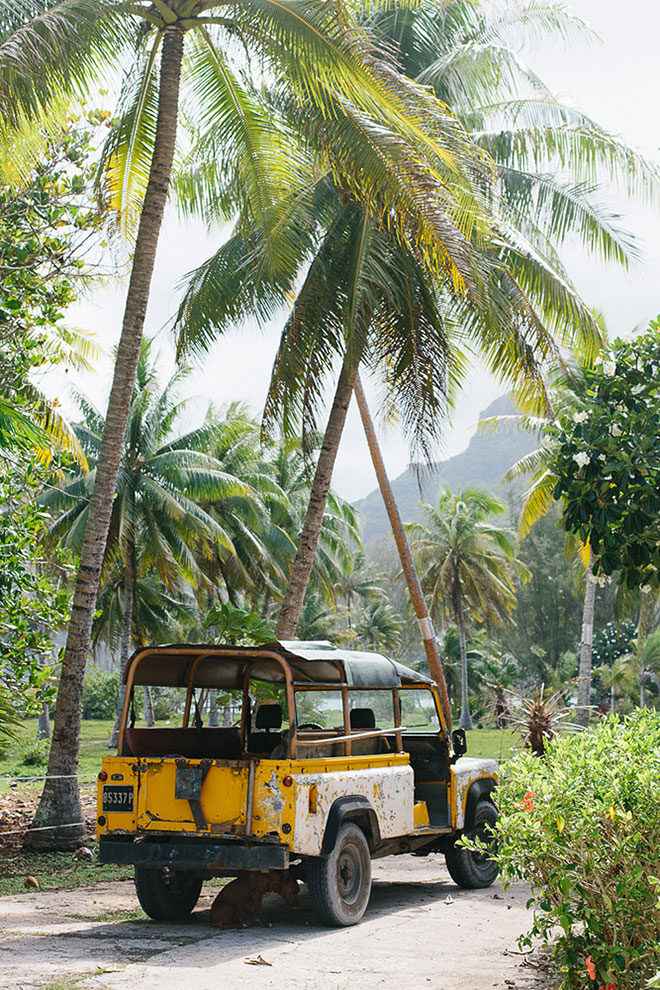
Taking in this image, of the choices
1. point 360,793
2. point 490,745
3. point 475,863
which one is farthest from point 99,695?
point 360,793

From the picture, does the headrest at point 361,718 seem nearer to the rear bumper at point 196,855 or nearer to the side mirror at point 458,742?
the side mirror at point 458,742

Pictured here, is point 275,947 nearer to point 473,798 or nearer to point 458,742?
point 458,742

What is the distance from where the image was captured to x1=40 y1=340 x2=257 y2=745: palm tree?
94.0ft

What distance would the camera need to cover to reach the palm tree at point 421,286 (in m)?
15.5

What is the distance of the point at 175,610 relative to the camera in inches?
1560

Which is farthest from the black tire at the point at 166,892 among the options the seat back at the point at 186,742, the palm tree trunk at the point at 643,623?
the palm tree trunk at the point at 643,623

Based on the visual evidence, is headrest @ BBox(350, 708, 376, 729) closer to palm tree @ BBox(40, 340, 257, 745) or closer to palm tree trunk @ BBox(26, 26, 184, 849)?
palm tree trunk @ BBox(26, 26, 184, 849)

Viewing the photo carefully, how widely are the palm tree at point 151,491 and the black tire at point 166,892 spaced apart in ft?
63.3

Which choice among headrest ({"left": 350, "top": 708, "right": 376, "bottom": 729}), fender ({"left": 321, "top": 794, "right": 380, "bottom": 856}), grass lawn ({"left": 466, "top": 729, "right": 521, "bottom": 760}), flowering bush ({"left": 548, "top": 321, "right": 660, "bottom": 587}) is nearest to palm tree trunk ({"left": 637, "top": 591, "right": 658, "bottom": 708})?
grass lawn ({"left": 466, "top": 729, "right": 521, "bottom": 760})

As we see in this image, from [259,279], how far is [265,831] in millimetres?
9840

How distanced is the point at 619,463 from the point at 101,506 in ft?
23.3

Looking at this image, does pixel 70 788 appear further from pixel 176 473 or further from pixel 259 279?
pixel 176 473

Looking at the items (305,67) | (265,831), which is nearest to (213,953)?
(265,831)

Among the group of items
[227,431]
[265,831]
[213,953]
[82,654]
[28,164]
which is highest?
[227,431]
